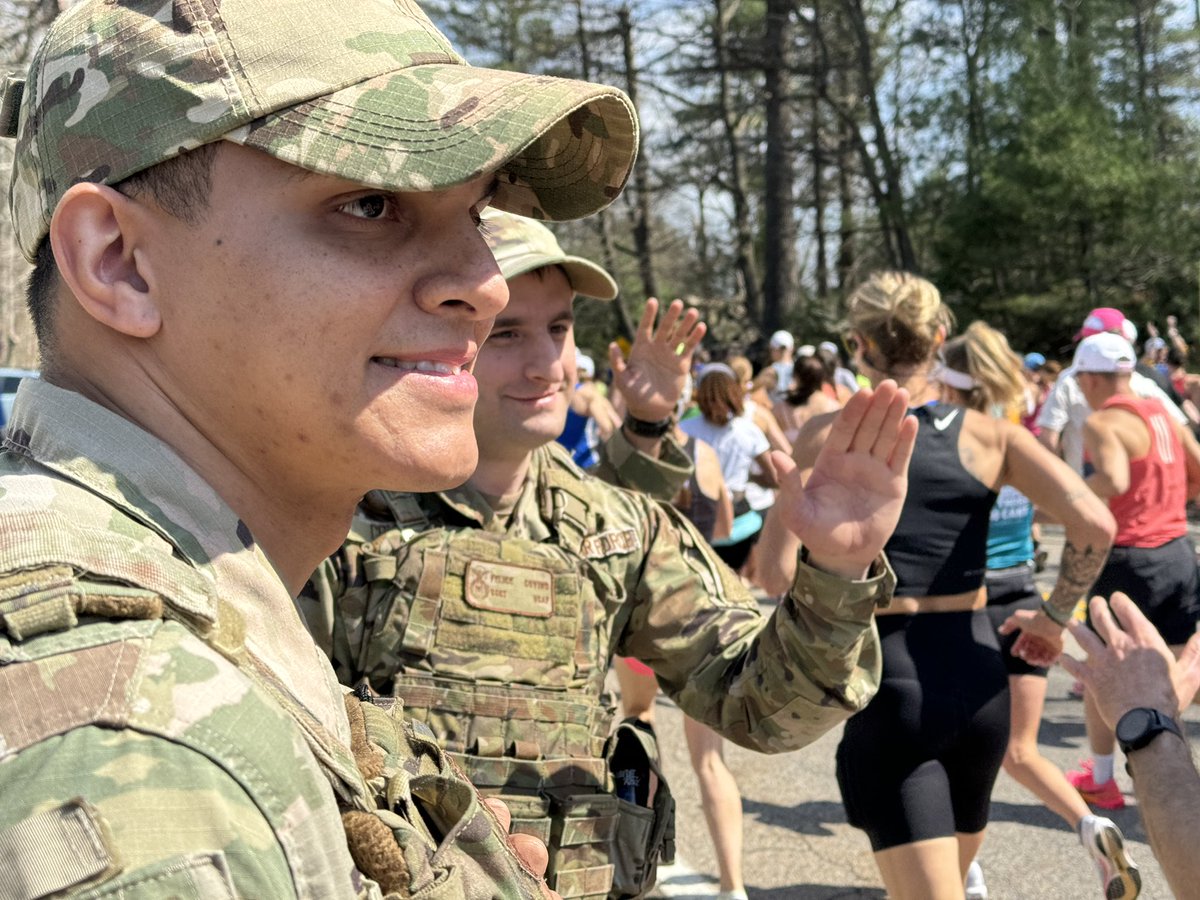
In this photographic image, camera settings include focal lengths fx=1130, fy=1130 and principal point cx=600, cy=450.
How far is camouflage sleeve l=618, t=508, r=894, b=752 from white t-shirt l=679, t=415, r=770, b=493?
433 centimetres

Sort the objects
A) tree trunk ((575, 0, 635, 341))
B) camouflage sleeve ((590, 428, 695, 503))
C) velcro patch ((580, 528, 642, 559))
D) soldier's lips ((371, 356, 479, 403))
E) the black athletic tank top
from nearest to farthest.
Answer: soldier's lips ((371, 356, 479, 403)), velcro patch ((580, 528, 642, 559)), camouflage sleeve ((590, 428, 695, 503)), the black athletic tank top, tree trunk ((575, 0, 635, 341))

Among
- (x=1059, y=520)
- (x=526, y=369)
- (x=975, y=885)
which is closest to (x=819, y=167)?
(x=1059, y=520)

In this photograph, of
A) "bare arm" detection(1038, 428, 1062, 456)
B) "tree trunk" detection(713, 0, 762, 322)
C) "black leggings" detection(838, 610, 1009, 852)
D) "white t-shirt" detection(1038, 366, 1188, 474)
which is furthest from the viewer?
"tree trunk" detection(713, 0, 762, 322)

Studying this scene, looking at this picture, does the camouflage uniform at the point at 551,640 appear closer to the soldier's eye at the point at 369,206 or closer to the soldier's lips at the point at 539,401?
the soldier's lips at the point at 539,401

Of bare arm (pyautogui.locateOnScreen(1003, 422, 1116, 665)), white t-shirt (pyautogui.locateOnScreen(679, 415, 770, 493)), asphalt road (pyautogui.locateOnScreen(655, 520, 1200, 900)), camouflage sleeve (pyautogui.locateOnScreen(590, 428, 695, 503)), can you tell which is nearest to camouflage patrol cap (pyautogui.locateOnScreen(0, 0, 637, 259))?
camouflage sleeve (pyautogui.locateOnScreen(590, 428, 695, 503))

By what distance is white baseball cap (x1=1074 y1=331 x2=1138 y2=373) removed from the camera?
5.86m

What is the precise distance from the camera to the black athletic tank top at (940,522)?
3.59 m

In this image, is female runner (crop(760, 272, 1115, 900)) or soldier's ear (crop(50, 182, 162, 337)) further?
female runner (crop(760, 272, 1115, 900))

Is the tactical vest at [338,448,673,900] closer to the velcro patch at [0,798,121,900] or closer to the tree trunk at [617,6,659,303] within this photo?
the velcro patch at [0,798,121,900]

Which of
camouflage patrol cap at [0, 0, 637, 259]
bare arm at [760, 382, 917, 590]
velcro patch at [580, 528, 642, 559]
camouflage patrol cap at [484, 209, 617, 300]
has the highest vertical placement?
camouflage patrol cap at [0, 0, 637, 259]

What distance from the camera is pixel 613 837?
221 cm

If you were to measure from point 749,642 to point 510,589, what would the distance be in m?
0.50

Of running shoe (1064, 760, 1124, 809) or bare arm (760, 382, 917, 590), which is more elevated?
bare arm (760, 382, 917, 590)

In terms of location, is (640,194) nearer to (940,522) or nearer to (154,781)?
(940,522)
